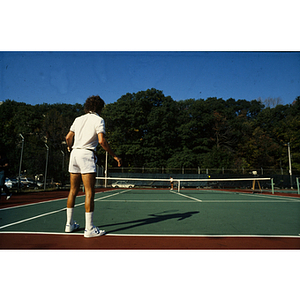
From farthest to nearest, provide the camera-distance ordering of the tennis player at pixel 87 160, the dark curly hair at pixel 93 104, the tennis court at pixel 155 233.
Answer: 1. the dark curly hair at pixel 93 104
2. the tennis player at pixel 87 160
3. the tennis court at pixel 155 233

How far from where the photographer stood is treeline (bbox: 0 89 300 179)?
9.75m

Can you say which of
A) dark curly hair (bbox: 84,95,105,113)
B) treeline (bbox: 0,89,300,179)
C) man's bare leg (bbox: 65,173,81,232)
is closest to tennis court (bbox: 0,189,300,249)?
man's bare leg (bbox: 65,173,81,232)

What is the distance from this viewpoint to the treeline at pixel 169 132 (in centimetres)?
975

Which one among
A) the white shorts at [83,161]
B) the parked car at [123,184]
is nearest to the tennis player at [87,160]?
the white shorts at [83,161]

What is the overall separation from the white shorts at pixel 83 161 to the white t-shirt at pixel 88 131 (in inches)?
2.6

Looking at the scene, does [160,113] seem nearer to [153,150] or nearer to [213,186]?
[153,150]

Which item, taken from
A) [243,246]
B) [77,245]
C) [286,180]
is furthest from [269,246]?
[286,180]

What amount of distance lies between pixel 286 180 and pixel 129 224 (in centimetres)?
1991

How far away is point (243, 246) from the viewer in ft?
7.94

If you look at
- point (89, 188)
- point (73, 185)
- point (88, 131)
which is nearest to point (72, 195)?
point (73, 185)

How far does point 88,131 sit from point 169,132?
36.3ft

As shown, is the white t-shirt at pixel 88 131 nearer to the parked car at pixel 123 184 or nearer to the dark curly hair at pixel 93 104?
the dark curly hair at pixel 93 104

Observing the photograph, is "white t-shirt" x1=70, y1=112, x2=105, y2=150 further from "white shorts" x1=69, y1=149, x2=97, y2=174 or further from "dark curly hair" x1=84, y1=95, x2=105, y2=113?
"dark curly hair" x1=84, y1=95, x2=105, y2=113

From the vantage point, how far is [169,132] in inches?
534
